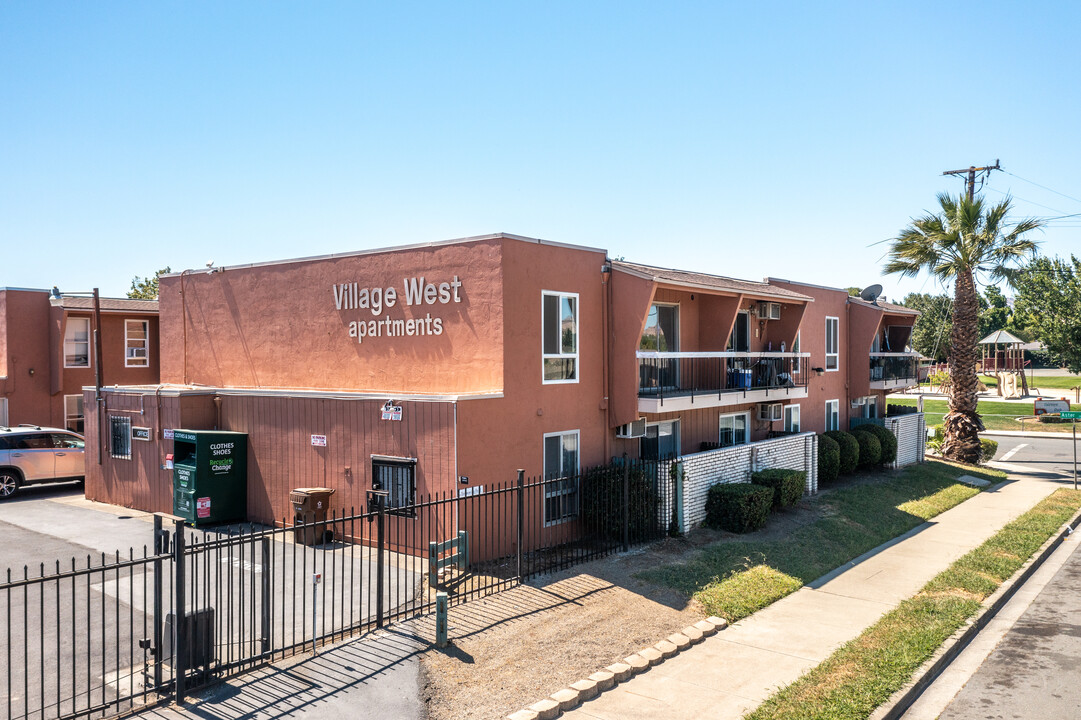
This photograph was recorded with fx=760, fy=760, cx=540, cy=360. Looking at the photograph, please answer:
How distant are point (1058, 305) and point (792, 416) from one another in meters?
38.3

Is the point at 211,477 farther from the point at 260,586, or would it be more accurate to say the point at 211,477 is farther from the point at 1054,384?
the point at 1054,384

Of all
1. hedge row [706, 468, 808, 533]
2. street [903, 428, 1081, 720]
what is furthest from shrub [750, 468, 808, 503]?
street [903, 428, 1081, 720]

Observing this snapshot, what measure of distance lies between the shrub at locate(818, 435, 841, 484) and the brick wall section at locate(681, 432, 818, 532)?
537mm

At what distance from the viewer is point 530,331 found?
14328mm

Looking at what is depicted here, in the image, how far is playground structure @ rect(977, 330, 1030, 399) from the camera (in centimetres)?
6309

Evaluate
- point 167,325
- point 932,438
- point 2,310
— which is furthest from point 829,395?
point 2,310

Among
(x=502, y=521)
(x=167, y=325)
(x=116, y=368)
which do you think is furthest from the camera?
(x=116, y=368)

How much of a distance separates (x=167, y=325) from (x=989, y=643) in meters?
19.8

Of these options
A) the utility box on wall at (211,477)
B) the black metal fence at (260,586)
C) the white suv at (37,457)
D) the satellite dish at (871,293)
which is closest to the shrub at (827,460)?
the satellite dish at (871,293)

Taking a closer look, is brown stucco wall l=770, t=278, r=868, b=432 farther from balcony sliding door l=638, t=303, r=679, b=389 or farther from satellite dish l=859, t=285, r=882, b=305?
balcony sliding door l=638, t=303, r=679, b=389

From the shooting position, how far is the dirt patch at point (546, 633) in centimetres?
803

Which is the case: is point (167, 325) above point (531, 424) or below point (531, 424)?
above

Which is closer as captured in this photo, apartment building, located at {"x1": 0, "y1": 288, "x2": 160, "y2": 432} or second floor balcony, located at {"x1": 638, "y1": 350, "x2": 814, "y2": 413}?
second floor balcony, located at {"x1": 638, "y1": 350, "x2": 814, "y2": 413}

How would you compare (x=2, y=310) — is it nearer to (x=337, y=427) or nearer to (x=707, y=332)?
(x=337, y=427)
